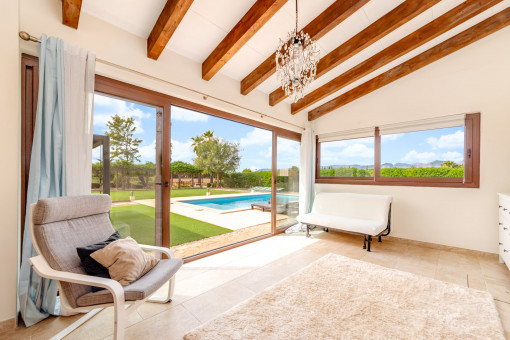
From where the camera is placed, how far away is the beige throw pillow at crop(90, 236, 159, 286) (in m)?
1.47

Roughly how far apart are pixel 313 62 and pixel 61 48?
209cm

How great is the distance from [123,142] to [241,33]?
1.69m

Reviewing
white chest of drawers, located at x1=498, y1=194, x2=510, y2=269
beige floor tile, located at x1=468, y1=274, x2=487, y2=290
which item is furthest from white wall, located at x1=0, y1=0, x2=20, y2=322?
white chest of drawers, located at x1=498, y1=194, x2=510, y2=269

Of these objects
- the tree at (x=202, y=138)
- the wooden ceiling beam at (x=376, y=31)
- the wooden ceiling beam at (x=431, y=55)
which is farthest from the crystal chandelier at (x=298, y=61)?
the tree at (x=202, y=138)

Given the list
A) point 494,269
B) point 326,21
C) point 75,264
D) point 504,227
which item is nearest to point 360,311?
point 75,264

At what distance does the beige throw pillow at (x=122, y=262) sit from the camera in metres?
1.47

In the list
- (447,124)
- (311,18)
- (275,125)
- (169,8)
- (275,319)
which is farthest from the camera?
(275,125)

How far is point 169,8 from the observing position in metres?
2.00

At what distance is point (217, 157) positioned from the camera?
812 cm

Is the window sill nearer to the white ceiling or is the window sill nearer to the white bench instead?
the white bench

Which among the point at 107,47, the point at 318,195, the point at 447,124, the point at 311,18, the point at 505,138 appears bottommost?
the point at 318,195

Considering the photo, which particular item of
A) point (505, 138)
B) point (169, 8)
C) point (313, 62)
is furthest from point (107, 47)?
point (505, 138)

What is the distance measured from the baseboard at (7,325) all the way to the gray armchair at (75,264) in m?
0.46

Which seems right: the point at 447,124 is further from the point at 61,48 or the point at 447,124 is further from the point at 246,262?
the point at 61,48
